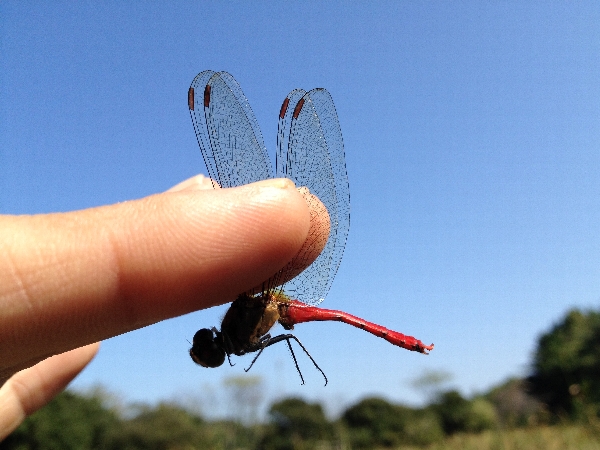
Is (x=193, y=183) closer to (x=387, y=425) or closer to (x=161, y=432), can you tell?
(x=161, y=432)

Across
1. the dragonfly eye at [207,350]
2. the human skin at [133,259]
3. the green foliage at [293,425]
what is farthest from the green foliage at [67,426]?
the human skin at [133,259]

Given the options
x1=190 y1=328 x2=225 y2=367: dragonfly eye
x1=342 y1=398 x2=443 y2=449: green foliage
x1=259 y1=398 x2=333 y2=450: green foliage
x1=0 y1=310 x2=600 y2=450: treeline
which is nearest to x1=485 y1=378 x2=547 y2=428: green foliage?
x1=0 y1=310 x2=600 y2=450: treeline

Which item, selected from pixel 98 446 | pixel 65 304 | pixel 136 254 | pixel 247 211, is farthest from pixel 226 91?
pixel 98 446

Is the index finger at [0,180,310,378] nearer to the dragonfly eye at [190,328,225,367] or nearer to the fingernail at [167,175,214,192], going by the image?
the dragonfly eye at [190,328,225,367]

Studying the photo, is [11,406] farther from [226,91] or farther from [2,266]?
[226,91]

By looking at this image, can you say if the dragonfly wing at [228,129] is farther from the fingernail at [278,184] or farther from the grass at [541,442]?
the grass at [541,442]

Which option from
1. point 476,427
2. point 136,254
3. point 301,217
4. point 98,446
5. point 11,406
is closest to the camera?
point 136,254

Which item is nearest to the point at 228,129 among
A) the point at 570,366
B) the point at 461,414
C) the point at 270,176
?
the point at 270,176
